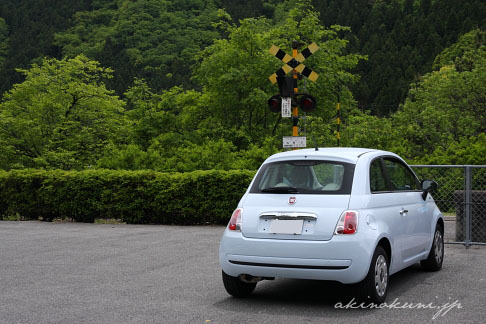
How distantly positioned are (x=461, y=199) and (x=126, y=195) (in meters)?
8.92

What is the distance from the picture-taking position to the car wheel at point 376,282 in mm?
6426

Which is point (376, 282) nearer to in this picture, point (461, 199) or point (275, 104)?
point (461, 199)

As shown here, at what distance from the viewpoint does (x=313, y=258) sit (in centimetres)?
630

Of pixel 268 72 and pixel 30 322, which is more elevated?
pixel 268 72

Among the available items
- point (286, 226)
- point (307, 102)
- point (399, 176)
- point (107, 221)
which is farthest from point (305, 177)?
point (107, 221)

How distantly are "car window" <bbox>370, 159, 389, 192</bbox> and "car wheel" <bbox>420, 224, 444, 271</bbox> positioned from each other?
1.88 meters

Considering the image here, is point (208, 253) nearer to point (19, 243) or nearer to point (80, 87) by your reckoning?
point (19, 243)

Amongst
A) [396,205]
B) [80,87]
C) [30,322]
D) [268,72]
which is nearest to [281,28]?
[268,72]

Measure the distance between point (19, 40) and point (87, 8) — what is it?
18251 mm

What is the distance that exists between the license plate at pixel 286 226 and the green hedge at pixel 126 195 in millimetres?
9145

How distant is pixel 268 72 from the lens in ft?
90.8

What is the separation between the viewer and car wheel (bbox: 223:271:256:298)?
6.99 m

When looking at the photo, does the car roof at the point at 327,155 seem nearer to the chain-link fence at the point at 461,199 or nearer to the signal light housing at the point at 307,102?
the chain-link fence at the point at 461,199

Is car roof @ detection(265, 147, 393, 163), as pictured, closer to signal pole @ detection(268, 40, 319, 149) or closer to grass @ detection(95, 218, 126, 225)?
signal pole @ detection(268, 40, 319, 149)
